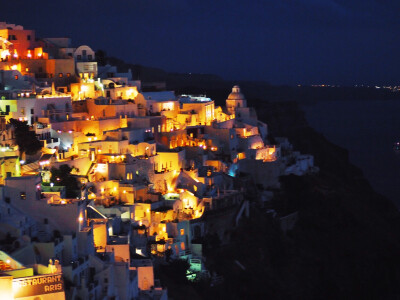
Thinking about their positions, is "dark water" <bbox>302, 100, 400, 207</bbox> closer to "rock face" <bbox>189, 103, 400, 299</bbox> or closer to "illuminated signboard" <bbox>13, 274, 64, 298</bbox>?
"rock face" <bbox>189, 103, 400, 299</bbox>

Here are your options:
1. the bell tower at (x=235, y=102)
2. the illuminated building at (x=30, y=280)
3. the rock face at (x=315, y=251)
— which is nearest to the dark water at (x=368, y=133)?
the rock face at (x=315, y=251)

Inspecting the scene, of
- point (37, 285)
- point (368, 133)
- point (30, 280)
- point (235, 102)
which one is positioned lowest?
point (368, 133)

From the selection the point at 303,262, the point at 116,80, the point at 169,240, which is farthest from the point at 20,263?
the point at 116,80

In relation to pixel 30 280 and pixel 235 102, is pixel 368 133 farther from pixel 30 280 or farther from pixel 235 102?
pixel 30 280

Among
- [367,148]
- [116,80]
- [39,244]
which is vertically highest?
[116,80]

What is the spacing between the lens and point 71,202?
30453mm

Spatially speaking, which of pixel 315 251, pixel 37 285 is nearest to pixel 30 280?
pixel 37 285

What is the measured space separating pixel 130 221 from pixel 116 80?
52.3 ft

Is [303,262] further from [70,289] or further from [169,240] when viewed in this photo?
[70,289]

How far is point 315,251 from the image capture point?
45.4m

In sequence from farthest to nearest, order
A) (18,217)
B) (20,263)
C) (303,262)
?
1. (303,262)
2. (18,217)
3. (20,263)

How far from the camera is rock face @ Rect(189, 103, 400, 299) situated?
39438mm

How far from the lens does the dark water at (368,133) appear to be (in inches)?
2943

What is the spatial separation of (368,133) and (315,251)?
49130 millimetres
